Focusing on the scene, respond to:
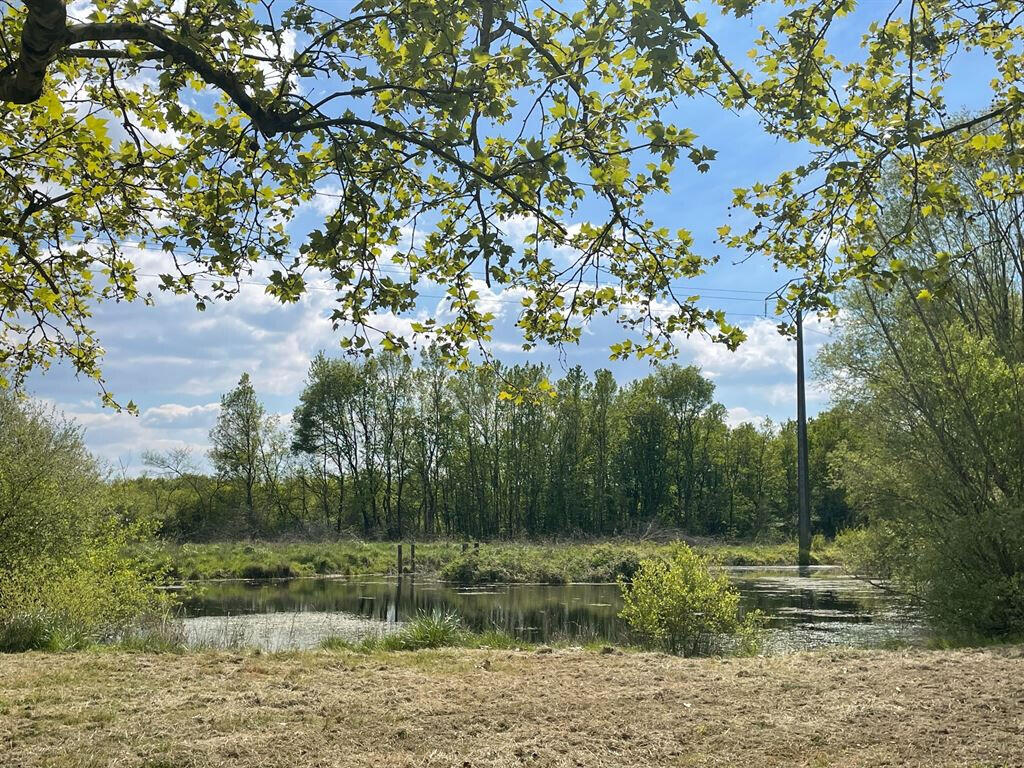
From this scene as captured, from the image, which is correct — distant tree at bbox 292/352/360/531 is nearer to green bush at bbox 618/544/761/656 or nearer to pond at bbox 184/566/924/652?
pond at bbox 184/566/924/652

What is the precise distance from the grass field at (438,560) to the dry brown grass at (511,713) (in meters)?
21.3

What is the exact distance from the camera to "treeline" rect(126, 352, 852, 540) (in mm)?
51719

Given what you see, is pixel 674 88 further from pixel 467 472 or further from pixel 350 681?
Result: pixel 467 472

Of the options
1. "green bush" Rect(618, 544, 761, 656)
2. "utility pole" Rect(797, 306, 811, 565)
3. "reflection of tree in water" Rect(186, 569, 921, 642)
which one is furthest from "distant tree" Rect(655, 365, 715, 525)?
"green bush" Rect(618, 544, 761, 656)

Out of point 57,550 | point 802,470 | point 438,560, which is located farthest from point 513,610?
point 802,470

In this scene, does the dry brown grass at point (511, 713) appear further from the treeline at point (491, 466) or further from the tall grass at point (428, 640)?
the treeline at point (491, 466)

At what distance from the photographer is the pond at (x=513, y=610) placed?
14773 mm

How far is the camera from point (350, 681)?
766cm

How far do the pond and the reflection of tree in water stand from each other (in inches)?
1.1

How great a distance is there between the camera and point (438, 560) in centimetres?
3491

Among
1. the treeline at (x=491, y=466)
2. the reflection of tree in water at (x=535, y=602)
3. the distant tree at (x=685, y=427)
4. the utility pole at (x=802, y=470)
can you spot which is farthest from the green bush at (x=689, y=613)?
the distant tree at (x=685, y=427)

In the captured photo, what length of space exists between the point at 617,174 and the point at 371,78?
153cm

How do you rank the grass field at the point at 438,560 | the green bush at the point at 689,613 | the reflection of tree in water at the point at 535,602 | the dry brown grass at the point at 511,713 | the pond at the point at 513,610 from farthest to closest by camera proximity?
the grass field at the point at 438,560 → the reflection of tree in water at the point at 535,602 → the pond at the point at 513,610 → the green bush at the point at 689,613 → the dry brown grass at the point at 511,713

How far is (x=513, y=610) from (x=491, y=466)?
36954 millimetres
